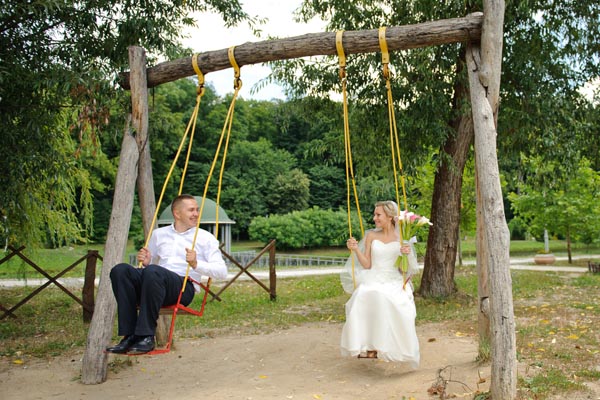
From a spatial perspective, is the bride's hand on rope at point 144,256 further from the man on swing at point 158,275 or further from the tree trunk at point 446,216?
the tree trunk at point 446,216

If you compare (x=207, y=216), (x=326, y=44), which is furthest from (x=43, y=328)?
(x=207, y=216)

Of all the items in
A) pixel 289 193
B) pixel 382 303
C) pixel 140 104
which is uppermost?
pixel 289 193

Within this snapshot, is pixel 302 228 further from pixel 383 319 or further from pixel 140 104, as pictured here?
pixel 383 319

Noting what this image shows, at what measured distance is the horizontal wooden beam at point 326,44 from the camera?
17.2 ft

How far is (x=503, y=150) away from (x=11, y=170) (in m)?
7.82

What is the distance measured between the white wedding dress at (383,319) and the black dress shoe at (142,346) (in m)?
1.83

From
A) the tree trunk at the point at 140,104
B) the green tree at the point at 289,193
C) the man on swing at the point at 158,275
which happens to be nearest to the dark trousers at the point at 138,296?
the man on swing at the point at 158,275

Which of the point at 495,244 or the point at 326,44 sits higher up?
the point at 326,44

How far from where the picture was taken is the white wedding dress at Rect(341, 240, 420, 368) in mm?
5266

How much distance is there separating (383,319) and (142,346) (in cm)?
214

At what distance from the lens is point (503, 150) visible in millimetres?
10297

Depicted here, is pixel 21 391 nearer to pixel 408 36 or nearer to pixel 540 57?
pixel 408 36

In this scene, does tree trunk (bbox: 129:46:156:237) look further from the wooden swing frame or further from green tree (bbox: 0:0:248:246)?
green tree (bbox: 0:0:248:246)

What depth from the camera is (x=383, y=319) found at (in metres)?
5.32
